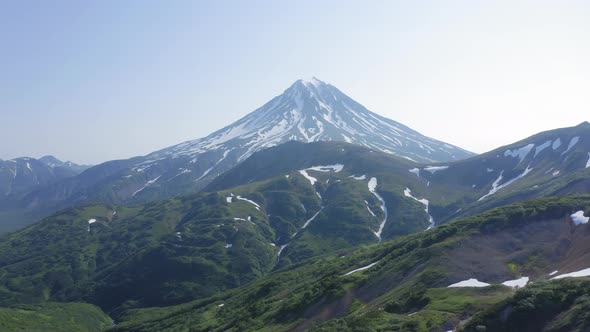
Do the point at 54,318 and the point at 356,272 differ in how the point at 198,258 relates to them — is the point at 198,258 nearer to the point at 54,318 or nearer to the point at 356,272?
the point at 54,318

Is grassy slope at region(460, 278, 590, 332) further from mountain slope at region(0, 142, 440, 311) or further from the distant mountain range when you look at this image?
mountain slope at region(0, 142, 440, 311)

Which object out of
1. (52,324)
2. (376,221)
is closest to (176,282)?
(52,324)

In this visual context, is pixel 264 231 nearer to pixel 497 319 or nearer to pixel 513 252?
pixel 513 252

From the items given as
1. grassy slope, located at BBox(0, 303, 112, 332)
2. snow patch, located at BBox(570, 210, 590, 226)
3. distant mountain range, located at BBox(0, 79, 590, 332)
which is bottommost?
grassy slope, located at BBox(0, 303, 112, 332)

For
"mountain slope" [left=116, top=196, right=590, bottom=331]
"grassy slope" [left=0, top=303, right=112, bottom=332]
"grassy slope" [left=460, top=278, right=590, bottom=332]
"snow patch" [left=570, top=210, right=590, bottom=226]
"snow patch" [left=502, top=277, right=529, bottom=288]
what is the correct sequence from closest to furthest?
"grassy slope" [left=460, top=278, right=590, bottom=332], "mountain slope" [left=116, top=196, right=590, bottom=331], "snow patch" [left=502, top=277, right=529, bottom=288], "snow patch" [left=570, top=210, right=590, bottom=226], "grassy slope" [left=0, top=303, right=112, bottom=332]

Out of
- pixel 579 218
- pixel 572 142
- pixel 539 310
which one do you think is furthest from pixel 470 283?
pixel 572 142

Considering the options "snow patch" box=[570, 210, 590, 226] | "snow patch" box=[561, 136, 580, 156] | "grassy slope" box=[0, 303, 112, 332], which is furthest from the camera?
"snow patch" box=[561, 136, 580, 156]

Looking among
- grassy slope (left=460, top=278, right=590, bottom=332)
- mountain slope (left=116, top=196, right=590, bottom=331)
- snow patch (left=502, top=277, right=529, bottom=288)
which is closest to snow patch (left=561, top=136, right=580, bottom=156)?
mountain slope (left=116, top=196, right=590, bottom=331)

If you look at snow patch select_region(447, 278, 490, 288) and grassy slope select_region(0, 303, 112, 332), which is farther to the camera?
grassy slope select_region(0, 303, 112, 332)
